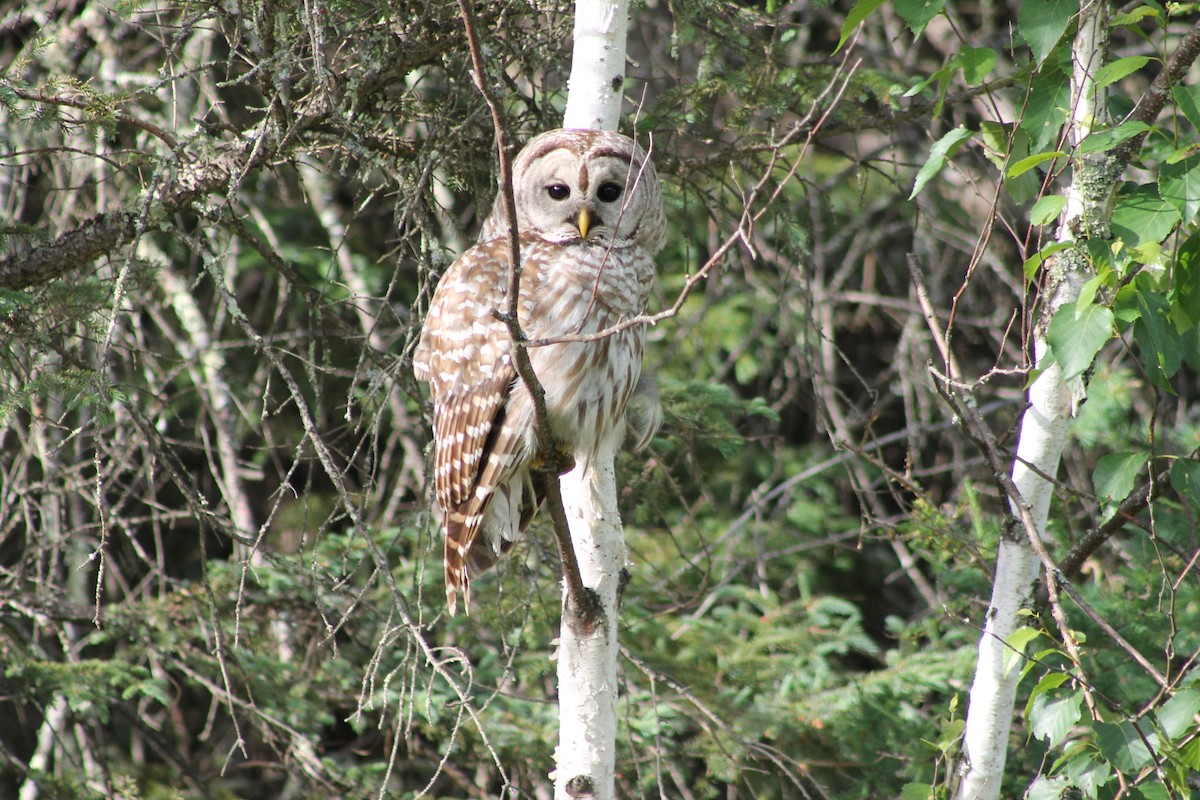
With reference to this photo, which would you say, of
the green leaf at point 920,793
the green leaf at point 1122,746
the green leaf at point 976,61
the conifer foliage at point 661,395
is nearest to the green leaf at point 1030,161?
the conifer foliage at point 661,395

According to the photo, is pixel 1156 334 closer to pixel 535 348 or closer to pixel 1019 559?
pixel 1019 559

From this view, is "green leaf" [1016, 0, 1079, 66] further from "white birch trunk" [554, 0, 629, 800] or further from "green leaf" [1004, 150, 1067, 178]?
"white birch trunk" [554, 0, 629, 800]

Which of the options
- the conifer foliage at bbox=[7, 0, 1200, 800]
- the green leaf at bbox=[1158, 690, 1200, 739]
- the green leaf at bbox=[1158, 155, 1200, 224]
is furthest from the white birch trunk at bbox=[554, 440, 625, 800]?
the green leaf at bbox=[1158, 155, 1200, 224]

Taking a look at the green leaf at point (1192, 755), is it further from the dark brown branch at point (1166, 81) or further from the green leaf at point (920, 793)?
the dark brown branch at point (1166, 81)

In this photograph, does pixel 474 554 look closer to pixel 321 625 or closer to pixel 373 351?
pixel 373 351

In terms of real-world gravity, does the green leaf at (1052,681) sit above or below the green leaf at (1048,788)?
above

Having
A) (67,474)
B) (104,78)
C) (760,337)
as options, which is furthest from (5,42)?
(760,337)

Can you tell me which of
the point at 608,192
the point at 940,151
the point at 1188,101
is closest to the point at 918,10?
the point at 940,151

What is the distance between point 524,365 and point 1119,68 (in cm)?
130

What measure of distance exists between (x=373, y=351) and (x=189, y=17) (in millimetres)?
1066

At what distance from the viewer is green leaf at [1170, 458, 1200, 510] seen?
2461mm

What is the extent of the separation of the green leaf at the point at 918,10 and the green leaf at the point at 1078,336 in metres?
0.68

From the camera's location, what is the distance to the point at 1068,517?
151 inches

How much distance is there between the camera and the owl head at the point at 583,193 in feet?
11.0
